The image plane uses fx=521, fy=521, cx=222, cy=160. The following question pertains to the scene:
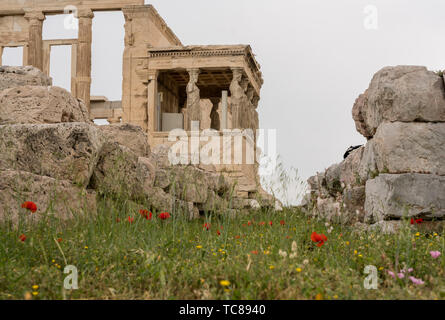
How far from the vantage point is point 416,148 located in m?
6.04

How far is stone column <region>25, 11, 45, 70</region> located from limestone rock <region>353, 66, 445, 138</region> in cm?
2262

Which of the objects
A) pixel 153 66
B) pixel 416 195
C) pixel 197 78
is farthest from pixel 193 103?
pixel 416 195

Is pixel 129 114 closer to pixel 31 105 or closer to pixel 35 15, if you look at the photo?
pixel 35 15

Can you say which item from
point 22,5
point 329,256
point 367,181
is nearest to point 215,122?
point 22,5

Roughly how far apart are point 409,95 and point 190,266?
371cm

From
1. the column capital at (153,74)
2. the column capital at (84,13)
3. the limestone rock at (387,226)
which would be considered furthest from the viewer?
the column capital at (84,13)

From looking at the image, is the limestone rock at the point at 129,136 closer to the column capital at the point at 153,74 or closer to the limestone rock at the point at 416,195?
the limestone rock at the point at 416,195

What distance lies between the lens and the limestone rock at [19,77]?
266 inches

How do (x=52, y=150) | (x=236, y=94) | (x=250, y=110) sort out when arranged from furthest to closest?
(x=250, y=110) → (x=236, y=94) → (x=52, y=150)

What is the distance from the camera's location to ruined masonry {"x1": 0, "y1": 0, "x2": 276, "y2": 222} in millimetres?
4984

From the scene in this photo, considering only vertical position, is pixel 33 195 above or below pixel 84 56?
below

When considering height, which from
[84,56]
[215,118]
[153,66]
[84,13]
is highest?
[84,13]

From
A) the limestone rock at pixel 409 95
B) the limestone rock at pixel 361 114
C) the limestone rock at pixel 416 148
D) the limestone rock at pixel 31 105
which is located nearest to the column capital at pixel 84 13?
the limestone rock at pixel 31 105

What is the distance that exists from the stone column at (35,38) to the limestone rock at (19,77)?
2007 cm
